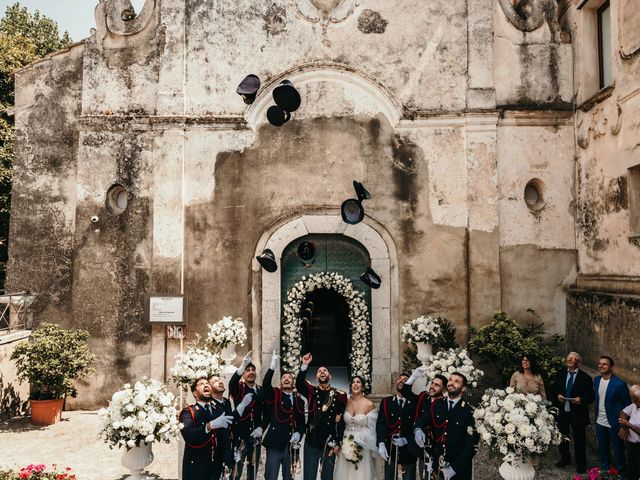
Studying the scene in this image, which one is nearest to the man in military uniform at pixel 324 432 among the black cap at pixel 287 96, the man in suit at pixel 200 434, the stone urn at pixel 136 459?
the man in suit at pixel 200 434

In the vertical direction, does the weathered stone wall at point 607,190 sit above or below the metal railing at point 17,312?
above

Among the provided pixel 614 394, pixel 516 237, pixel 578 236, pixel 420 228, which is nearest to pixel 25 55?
pixel 420 228

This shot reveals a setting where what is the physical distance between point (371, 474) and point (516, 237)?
6241mm

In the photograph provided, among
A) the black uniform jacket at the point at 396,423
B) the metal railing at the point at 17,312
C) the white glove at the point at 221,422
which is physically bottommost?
the black uniform jacket at the point at 396,423

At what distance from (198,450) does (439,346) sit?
224 inches

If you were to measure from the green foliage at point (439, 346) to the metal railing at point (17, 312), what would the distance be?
8.05m

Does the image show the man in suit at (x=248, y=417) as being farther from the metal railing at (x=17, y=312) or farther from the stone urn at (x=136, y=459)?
the metal railing at (x=17, y=312)

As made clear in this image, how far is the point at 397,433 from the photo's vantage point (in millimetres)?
6266

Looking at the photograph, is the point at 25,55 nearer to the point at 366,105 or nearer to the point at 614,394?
the point at 366,105

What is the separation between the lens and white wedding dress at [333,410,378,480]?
20.4ft

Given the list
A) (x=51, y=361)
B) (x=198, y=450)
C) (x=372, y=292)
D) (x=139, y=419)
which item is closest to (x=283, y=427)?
(x=198, y=450)

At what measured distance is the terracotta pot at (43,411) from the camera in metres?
9.74

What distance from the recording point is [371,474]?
6379 mm

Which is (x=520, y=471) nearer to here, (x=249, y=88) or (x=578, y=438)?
(x=578, y=438)
